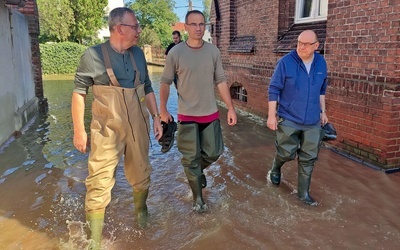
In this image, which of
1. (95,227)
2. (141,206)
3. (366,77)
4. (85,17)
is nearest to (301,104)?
(366,77)

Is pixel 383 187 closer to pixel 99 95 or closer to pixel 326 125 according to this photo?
pixel 326 125

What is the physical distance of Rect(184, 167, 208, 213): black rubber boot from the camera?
12.0 feet

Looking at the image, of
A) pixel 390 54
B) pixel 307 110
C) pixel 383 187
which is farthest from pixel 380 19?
pixel 383 187

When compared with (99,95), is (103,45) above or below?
above

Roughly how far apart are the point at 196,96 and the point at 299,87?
3.53 ft

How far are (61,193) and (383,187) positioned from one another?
3.73 metres

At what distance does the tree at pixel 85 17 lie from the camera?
25.4m

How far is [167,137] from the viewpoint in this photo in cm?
357

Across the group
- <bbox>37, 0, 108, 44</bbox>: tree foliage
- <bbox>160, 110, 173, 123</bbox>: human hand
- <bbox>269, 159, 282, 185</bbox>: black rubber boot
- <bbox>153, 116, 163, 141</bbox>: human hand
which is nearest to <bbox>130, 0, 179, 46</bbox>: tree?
<bbox>37, 0, 108, 44</bbox>: tree foliage

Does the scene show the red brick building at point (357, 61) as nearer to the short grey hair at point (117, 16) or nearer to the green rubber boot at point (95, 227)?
the short grey hair at point (117, 16)

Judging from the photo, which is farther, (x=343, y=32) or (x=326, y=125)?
(x=343, y=32)

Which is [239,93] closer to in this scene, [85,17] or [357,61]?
[357,61]

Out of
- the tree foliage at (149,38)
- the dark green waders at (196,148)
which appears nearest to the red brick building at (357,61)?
the dark green waders at (196,148)

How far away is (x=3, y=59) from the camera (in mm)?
6434
